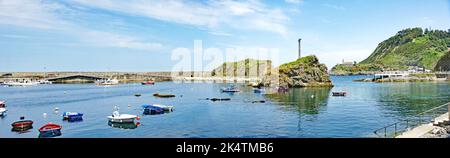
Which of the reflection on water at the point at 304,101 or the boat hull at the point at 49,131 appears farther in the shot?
the reflection on water at the point at 304,101

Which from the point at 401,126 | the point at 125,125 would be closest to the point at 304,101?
the point at 401,126

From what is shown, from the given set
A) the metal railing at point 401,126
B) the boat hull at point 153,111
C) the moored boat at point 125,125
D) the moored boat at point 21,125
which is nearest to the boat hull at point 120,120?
the moored boat at point 125,125

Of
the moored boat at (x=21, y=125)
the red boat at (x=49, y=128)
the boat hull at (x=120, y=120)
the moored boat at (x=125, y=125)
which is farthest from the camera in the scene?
the boat hull at (x=120, y=120)

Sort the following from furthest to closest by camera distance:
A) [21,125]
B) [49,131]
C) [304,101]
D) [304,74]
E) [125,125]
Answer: [304,74], [304,101], [125,125], [21,125], [49,131]

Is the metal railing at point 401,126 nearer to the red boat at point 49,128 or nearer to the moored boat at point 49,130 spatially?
the moored boat at point 49,130

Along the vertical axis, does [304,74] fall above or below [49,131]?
above

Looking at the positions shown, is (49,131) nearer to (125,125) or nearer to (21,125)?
(21,125)

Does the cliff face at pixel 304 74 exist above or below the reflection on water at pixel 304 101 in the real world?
above

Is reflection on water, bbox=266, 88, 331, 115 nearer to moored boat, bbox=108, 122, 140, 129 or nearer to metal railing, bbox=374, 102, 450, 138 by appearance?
metal railing, bbox=374, 102, 450, 138

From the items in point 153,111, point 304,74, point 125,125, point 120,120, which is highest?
point 304,74
